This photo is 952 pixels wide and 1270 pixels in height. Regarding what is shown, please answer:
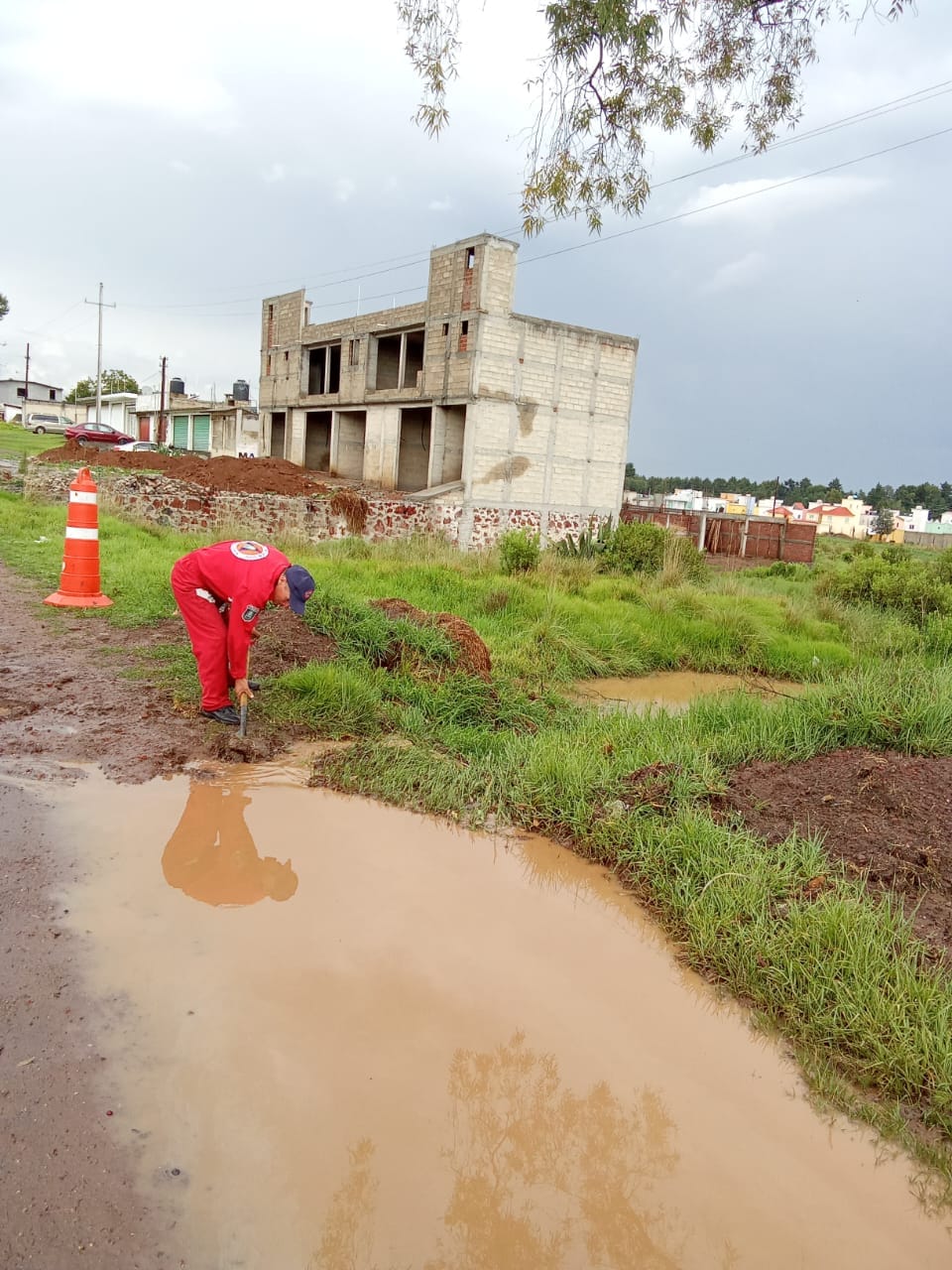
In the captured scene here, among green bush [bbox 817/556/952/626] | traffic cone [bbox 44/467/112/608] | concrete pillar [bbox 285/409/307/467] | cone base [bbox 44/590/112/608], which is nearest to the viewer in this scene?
traffic cone [bbox 44/467/112/608]

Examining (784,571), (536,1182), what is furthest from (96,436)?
(536,1182)

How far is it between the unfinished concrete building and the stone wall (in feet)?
2.78

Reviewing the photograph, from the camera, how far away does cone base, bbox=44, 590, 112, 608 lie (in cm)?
781

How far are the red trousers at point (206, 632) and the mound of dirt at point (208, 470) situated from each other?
13238 millimetres

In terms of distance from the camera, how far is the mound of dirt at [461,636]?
7.02m

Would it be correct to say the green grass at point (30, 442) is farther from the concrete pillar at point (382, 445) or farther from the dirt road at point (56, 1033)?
the dirt road at point (56, 1033)

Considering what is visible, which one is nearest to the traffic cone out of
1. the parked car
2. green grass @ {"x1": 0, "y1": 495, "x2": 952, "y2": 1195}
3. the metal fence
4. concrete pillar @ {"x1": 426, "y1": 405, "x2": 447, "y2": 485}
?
green grass @ {"x1": 0, "y1": 495, "x2": 952, "y2": 1195}

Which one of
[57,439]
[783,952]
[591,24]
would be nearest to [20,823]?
[783,952]

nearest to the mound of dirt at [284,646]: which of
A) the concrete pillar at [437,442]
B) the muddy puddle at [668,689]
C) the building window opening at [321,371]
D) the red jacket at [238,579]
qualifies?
the red jacket at [238,579]

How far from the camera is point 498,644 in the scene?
8703mm

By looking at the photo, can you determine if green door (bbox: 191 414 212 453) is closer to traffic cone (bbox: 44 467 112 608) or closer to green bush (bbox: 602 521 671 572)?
green bush (bbox: 602 521 671 572)

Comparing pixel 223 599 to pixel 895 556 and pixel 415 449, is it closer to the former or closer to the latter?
pixel 415 449

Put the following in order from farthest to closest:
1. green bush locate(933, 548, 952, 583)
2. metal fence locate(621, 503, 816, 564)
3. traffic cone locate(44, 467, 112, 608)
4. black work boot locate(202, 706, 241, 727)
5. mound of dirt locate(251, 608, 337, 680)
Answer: metal fence locate(621, 503, 816, 564) < green bush locate(933, 548, 952, 583) < traffic cone locate(44, 467, 112, 608) < mound of dirt locate(251, 608, 337, 680) < black work boot locate(202, 706, 241, 727)

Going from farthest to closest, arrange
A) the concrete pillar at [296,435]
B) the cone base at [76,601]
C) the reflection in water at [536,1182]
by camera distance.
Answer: the concrete pillar at [296,435] → the cone base at [76,601] → the reflection in water at [536,1182]
